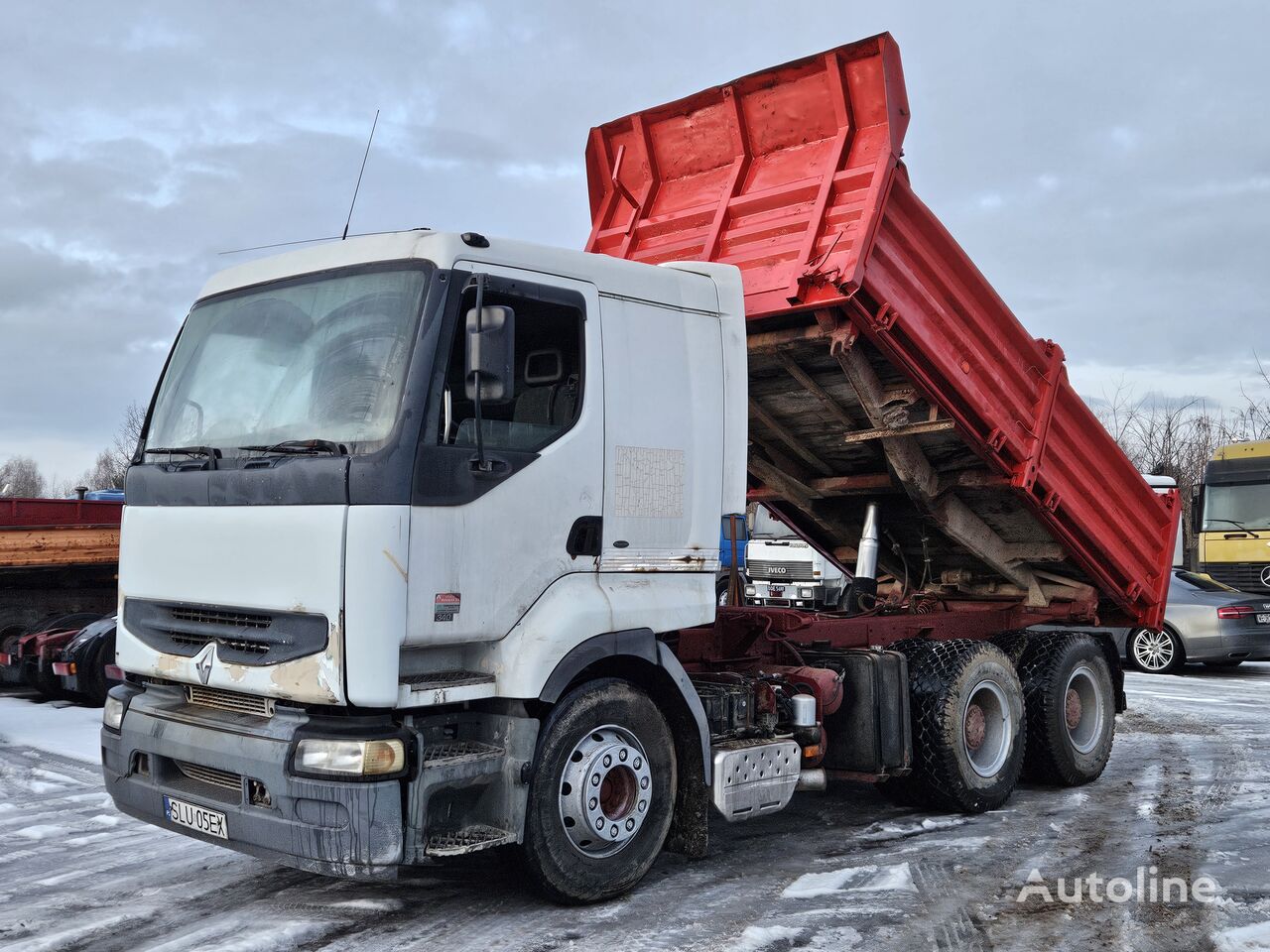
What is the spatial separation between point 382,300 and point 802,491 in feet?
14.1

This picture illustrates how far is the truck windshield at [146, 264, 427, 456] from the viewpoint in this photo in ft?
14.8

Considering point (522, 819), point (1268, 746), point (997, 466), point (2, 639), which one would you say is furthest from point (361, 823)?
point (2, 639)

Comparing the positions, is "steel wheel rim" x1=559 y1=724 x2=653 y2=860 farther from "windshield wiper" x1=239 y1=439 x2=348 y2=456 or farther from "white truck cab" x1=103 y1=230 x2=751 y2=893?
"windshield wiper" x1=239 y1=439 x2=348 y2=456

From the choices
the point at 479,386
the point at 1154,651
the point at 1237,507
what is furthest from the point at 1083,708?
the point at 1237,507

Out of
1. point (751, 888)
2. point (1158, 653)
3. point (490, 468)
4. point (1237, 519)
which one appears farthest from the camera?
point (1237, 519)

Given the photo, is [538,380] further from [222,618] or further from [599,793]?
[599,793]

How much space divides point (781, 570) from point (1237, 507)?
9084mm

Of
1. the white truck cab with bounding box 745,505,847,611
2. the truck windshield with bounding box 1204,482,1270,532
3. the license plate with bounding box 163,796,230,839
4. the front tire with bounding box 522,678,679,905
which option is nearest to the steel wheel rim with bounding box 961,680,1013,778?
the front tire with bounding box 522,678,679,905

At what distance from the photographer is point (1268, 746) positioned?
30.3ft

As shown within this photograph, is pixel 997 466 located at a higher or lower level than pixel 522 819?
higher

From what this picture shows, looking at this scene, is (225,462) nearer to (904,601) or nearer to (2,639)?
(904,601)

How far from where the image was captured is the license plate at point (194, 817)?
4570 mm

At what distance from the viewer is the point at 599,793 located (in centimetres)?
500

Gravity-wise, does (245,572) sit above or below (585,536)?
below
